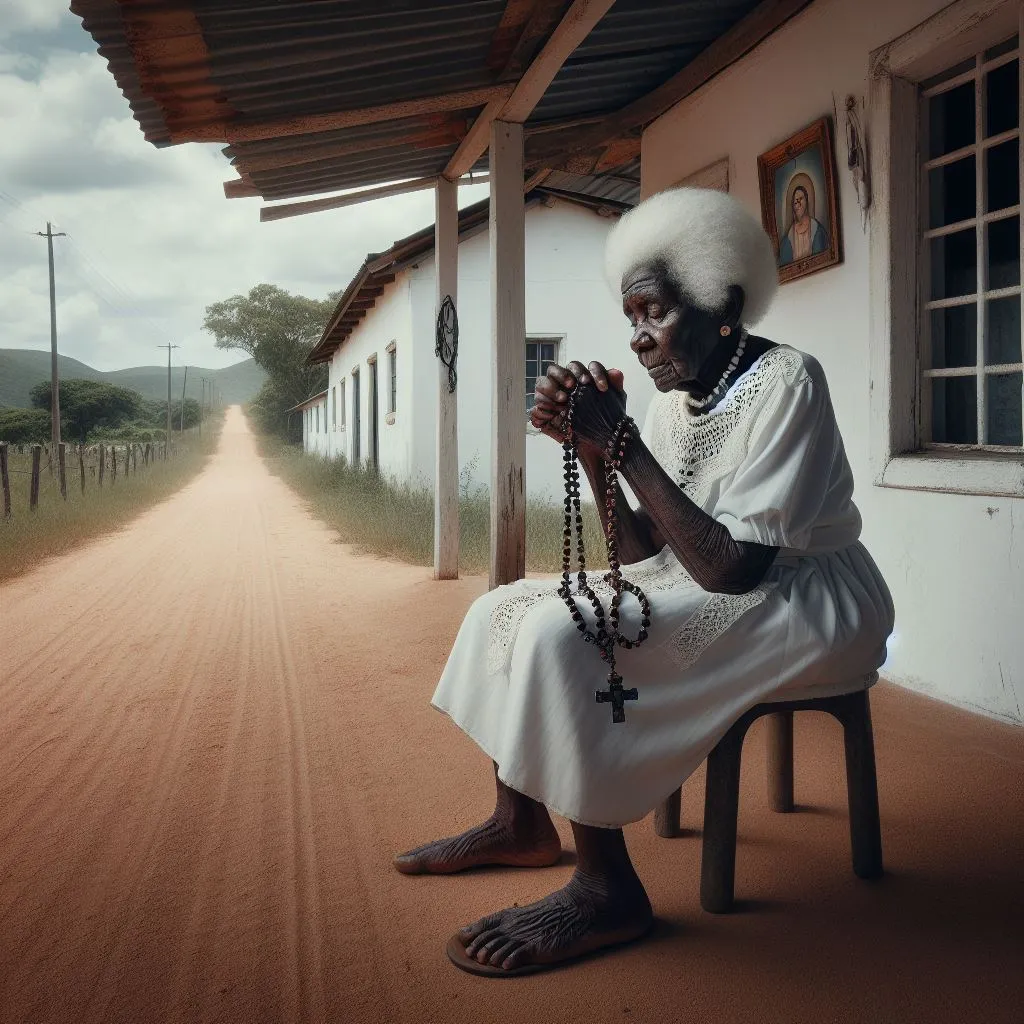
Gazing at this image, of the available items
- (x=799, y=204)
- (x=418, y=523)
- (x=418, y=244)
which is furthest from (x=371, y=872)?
(x=418, y=244)

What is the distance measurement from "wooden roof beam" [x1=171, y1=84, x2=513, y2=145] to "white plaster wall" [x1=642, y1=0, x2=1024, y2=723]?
1600mm

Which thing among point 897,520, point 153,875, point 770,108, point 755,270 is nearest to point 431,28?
point 770,108

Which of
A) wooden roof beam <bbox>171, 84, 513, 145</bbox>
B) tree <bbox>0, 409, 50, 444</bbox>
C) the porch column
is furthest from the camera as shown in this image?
tree <bbox>0, 409, 50, 444</bbox>

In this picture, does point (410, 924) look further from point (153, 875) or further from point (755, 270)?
point (755, 270)

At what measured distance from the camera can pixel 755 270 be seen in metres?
2.21

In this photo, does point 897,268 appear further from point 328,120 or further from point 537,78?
point 328,120

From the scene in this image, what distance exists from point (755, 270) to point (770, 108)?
3813 millimetres

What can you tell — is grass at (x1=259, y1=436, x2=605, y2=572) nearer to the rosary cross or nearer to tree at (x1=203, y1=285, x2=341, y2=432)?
the rosary cross

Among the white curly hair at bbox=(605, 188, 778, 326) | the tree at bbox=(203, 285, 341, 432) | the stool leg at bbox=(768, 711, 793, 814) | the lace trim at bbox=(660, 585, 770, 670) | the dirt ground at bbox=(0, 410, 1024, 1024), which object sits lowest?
the dirt ground at bbox=(0, 410, 1024, 1024)

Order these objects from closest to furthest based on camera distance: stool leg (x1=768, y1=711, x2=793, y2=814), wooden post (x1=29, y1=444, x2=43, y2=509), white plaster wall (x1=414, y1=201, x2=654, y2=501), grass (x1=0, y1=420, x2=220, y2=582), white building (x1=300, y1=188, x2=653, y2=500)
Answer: stool leg (x1=768, y1=711, x2=793, y2=814) < grass (x1=0, y1=420, x2=220, y2=582) < wooden post (x1=29, y1=444, x2=43, y2=509) < white building (x1=300, y1=188, x2=653, y2=500) < white plaster wall (x1=414, y1=201, x2=654, y2=501)

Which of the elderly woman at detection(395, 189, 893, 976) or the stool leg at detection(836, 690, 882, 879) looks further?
the stool leg at detection(836, 690, 882, 879)

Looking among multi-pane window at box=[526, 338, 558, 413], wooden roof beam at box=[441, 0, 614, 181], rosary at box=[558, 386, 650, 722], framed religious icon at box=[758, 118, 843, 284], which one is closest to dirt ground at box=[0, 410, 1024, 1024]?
rosary at box=[558, 386, 650, 722]

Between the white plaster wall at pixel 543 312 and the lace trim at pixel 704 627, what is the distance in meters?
11.2

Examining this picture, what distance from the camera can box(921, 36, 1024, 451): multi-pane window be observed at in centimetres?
401
